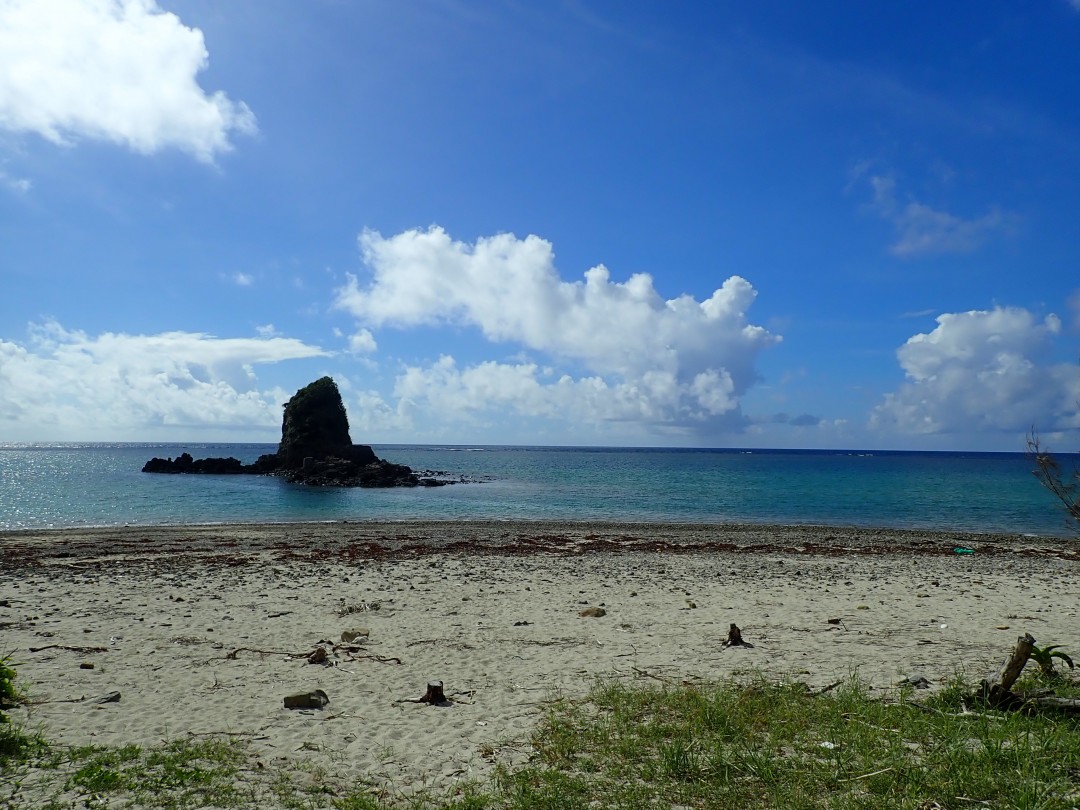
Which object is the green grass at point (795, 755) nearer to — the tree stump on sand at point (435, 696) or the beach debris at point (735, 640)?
the tree stump on sand at point (435, 696)

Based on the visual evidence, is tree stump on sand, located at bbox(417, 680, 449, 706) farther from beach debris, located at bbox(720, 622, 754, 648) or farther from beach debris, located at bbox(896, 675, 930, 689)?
beach debris, located at bbox(896, 675, 930, 689)

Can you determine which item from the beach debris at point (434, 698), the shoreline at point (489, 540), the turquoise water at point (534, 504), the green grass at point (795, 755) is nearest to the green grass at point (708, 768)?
the green grass at point (795, 755)

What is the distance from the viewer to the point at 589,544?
3050 centimetres

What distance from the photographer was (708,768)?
21.1 feet

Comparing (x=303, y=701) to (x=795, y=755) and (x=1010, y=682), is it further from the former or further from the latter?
(x=1010, y=682)

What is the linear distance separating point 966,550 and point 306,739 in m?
31.6

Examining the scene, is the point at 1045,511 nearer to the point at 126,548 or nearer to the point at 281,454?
the point at 126,548

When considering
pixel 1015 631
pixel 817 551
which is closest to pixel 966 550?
pixel 817 551

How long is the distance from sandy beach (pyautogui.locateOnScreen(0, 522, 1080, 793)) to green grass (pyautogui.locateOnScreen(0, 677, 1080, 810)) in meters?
0.50

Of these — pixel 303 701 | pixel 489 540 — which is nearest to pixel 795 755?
pixel 303 701

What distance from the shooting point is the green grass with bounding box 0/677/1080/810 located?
582 cm

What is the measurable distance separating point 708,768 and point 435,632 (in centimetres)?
784

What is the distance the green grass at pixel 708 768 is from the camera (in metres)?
5.82

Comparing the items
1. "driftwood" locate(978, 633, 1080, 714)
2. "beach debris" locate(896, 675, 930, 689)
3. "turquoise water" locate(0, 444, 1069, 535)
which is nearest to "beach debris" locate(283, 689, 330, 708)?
"beach debris" locate(896, 675, 930, 689)
